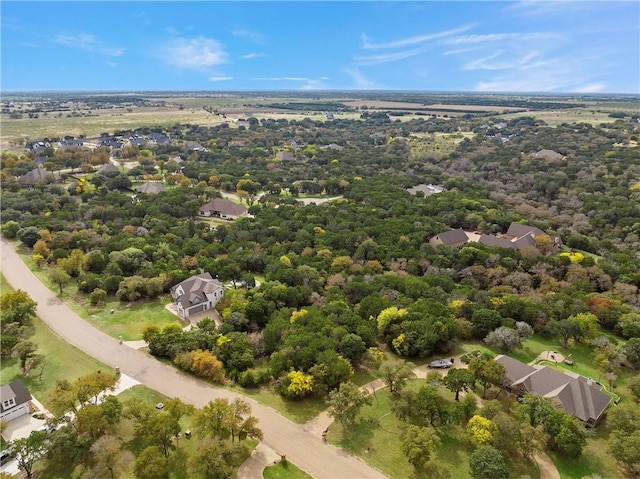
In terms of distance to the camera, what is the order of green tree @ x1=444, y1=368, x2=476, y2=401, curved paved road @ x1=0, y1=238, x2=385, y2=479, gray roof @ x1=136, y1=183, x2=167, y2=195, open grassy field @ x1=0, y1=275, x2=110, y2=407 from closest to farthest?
curved paved road @ x1=0, y1=238, x2=385, y2=479 < green tree @ x1=444, y1=368, x2=476, y2=401 < open grassy field @ x1=0, y1=275, x2=110, y2=407 < gray roof @ x1=136, y1=183, x2=167, y2=195

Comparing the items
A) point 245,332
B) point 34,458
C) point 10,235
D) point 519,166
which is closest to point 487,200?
point 519,166

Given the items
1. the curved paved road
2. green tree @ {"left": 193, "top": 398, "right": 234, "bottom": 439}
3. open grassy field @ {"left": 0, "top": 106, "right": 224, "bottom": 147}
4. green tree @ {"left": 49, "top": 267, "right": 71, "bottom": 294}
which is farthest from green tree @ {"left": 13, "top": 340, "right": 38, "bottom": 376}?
open grassy field @ {"left": 0, "top": 106, "right": 224, "bottom": 147}

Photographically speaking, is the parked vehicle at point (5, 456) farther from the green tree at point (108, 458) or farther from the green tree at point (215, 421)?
the green tree at point (215, 421)

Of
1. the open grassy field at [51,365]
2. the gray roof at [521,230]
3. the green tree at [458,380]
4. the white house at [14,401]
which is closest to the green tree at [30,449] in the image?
the white house at [14,401]

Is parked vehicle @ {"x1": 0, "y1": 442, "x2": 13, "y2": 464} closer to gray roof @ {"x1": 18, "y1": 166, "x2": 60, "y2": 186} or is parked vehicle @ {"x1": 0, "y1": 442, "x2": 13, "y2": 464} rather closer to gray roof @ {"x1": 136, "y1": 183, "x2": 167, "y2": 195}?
gray roof @ {"x1": 136, "y1": 183, "x2": 167, "y2": 195}

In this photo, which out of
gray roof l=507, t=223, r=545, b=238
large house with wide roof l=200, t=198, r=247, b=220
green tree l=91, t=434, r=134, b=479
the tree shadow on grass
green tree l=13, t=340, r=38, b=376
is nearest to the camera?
green tree l=91, t=434, r=134, b=479

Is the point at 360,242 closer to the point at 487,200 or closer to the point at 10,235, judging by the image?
the point at 487,200
